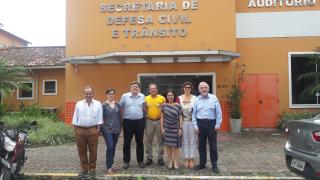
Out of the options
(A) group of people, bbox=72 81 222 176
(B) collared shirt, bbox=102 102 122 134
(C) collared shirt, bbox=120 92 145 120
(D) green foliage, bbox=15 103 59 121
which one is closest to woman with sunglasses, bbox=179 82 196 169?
(A) group of people, bbox=72 81 222 176

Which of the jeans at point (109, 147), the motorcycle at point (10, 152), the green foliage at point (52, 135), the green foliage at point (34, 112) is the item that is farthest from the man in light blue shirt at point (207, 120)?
the green foliage at point (34, 112)

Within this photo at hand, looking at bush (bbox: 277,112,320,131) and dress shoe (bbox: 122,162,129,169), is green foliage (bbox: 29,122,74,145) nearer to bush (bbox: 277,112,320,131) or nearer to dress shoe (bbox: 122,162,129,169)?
dress shoe (bbox: 122,162,129,169)

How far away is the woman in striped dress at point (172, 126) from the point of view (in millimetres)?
9023

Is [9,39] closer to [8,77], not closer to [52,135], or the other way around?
[8,77]

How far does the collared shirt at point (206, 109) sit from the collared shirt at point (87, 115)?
191 centimetres

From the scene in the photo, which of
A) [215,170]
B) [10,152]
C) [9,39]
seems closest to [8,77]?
[10,152]

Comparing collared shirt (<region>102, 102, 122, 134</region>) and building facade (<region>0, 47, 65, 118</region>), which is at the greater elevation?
building facade (<region>0, 47, 65, 118</region>)

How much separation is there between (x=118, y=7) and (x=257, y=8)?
17.3ft

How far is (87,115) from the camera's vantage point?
849cm

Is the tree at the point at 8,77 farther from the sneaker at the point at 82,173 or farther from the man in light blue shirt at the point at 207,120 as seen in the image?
the man in light blue shirt at the point at 207,120

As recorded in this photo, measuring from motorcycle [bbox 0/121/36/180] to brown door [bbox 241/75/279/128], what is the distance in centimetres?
1052

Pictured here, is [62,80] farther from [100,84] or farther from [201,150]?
[201,150]

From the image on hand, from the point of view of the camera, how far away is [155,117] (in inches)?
367

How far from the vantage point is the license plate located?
21.8 feet
